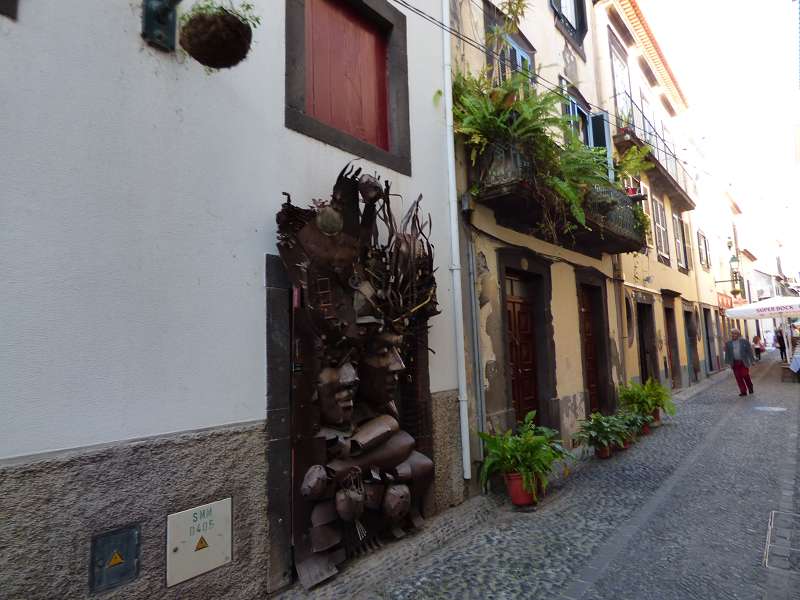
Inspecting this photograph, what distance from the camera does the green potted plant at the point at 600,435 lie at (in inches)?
255

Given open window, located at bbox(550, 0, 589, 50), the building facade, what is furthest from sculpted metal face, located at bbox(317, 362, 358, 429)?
open window, located at bbox(550, 0, 589, 50)

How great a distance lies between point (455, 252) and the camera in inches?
208

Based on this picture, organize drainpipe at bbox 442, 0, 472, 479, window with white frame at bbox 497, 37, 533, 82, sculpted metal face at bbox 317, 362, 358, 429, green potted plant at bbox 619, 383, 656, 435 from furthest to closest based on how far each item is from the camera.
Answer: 1. green potted plant at bbox 619, 383, 656, 435
2. window with white frame at bbox 497, 37, 533, 82
3. drainpipe at bbox 442, 0, 472, 479
4. sculpted metal face at bbox 317, 362, 358, 429

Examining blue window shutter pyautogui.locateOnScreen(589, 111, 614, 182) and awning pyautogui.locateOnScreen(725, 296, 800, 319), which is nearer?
blue window shutter pyautogui.locateOnScreen(589, 111, 614, 182)

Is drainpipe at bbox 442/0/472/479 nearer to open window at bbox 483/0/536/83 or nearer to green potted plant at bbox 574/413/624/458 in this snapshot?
open window at bbox 483/0/536/83

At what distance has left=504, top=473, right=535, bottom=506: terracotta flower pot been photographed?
4848 mm

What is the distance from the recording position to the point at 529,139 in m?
5.75

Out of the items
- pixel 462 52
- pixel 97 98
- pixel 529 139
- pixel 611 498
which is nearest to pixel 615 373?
pixel 611 498

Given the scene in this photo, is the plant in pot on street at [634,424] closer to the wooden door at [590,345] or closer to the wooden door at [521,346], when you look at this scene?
the wooden door at [590,345]

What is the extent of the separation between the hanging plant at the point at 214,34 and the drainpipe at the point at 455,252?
3.00 metres

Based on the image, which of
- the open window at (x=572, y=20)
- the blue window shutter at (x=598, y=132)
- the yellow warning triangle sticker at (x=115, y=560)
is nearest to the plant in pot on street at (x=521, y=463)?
the yellow warning triangle sticker at (x=115, y=560)

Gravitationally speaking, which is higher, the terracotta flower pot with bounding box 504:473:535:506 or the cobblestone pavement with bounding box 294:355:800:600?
the terracotta flower pot with bounding box 504:473:535:506

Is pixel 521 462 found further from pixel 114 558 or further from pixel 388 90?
pixel 388 90

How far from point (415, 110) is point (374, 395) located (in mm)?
3020
